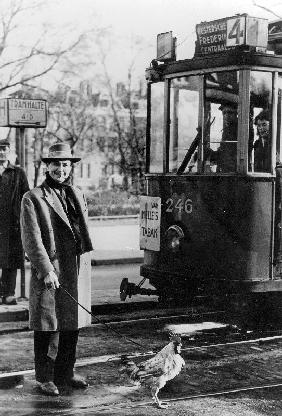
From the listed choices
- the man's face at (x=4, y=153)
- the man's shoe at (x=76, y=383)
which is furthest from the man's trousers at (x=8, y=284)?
the man's shoe at (x=76, y=383)

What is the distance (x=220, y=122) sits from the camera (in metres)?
8.07

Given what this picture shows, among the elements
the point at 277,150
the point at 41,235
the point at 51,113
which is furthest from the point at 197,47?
A: the point at 51,113

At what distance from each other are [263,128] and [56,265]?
3437 millimetres

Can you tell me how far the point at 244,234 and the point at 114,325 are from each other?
203 cm

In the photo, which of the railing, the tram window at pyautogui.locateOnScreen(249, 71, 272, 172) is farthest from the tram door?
the railing

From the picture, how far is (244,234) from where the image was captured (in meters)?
7.73

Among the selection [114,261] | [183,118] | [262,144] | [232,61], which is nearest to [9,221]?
[183,118]

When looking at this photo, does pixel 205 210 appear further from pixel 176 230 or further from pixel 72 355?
pixel 72 355

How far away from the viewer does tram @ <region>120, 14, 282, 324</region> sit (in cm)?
775

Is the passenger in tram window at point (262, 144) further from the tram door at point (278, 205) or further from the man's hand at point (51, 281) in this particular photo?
the man's hand at point (51, 281)

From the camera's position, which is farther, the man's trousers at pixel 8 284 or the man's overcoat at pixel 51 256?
the man's trousers at pixel 8 284

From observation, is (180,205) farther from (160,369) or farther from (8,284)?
(160,369)

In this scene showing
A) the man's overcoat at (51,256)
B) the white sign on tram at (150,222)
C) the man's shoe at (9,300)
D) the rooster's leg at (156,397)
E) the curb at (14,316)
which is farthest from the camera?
the man's shoe at (9,300)

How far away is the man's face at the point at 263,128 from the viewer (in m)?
7.89
